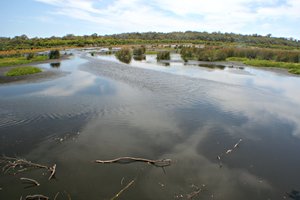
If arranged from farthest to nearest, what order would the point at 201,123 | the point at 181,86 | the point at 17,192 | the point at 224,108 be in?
1. the point at 181,86
2. the point at 224,108
3. the point at 201,123
4. the point at 17,192

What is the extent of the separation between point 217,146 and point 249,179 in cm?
260

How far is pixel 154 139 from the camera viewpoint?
12.2m

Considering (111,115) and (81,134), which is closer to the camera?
(81,134)

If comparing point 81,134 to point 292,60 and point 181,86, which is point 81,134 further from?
point 292,60

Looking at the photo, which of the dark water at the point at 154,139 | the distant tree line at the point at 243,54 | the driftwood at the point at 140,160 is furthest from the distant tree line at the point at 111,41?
the driftwood at the point at 140,160

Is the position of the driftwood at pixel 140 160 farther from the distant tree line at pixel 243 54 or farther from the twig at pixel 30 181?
the distant tree line at pixel 243 54

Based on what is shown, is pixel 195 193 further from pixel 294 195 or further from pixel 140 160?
pixel 294 195

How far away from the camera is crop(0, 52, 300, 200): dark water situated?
8.85 meters

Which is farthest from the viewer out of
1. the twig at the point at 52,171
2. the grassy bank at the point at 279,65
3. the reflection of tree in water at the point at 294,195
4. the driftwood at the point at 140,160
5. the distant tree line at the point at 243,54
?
the distant tree line at the point at 243,54

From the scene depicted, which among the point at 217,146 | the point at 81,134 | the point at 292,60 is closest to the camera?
the point at 217,146

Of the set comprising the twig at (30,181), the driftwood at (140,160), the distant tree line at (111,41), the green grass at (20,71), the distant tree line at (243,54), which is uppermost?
the distant tree line at (111,41)

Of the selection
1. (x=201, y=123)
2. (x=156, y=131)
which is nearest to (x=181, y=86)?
(x=201, y=123)

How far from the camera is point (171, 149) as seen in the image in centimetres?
1130

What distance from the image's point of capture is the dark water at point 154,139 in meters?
8.85
